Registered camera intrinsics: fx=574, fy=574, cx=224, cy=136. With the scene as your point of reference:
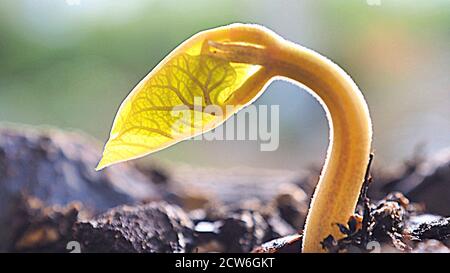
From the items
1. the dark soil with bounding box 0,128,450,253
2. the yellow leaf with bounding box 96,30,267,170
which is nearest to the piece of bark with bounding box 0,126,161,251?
the dark soil with bounding box 0,128,450,253

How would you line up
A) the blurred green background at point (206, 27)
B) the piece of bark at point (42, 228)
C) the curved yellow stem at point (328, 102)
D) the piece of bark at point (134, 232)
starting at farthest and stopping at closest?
the blurred green background at point (206, 27) < the piece of bark at point (42, 228) < the piece of bark at point (134, 232) < the curved yellow stem at point (328, 102)

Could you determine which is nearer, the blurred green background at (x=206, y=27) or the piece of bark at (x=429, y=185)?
the piece of bark at (x=429, y=185)

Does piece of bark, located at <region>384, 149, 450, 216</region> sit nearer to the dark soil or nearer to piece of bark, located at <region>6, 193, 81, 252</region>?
the dark soil

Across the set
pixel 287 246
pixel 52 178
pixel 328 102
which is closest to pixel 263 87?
pixel 328 102

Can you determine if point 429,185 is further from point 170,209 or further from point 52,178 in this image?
point 52,178

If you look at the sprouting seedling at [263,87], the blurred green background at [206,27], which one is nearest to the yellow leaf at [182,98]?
the sprouting seedling at [263,87]

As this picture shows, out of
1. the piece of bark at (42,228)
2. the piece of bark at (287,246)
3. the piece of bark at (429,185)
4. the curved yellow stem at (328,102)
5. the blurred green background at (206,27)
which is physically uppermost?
the blurred green background at (206,27)

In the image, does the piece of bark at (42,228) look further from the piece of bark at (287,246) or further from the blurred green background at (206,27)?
the blurred green background at (206,27)
